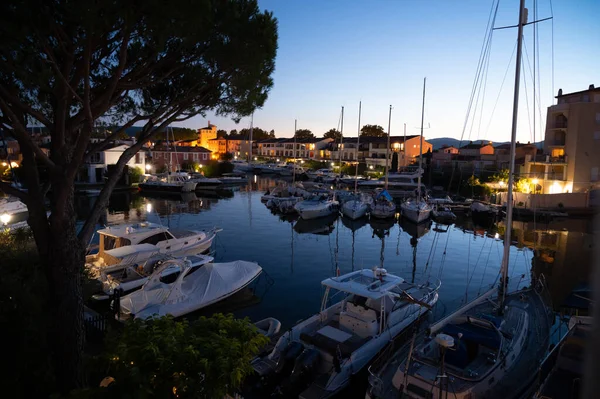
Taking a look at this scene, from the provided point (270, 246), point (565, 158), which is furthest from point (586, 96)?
point (270, 246)

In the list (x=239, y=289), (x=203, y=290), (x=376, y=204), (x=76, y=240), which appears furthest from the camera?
(x=376, y=204)

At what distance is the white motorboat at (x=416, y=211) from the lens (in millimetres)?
39594

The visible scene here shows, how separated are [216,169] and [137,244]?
60.6 meters

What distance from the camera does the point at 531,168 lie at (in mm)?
53688

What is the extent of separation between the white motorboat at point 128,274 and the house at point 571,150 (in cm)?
4610

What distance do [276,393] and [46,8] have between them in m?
10.1

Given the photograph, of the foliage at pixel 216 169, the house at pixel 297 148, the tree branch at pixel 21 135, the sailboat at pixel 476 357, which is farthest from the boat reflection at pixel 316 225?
the house at pixel 297 148

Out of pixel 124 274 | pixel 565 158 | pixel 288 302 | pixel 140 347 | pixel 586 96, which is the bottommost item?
pixel 288 302

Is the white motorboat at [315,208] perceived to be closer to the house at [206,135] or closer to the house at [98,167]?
the house at [98,167]

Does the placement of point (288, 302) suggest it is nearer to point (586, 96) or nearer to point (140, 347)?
point (140, 347)

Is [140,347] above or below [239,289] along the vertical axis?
above

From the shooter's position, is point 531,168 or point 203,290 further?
point 531,168

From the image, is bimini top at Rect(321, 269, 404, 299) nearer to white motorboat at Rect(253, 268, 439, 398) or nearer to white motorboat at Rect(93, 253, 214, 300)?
white motorboat at Rect(253, 268, 439, 398)

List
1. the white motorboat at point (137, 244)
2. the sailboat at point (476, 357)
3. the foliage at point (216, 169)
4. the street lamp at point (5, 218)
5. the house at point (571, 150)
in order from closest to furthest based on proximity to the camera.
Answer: the sailboat at point (476, 357) → the white motorboat at point (137, 244) → the street lamp at point (5, 218) → the house at point (571, 150) → the foliage at point (216, 169)
